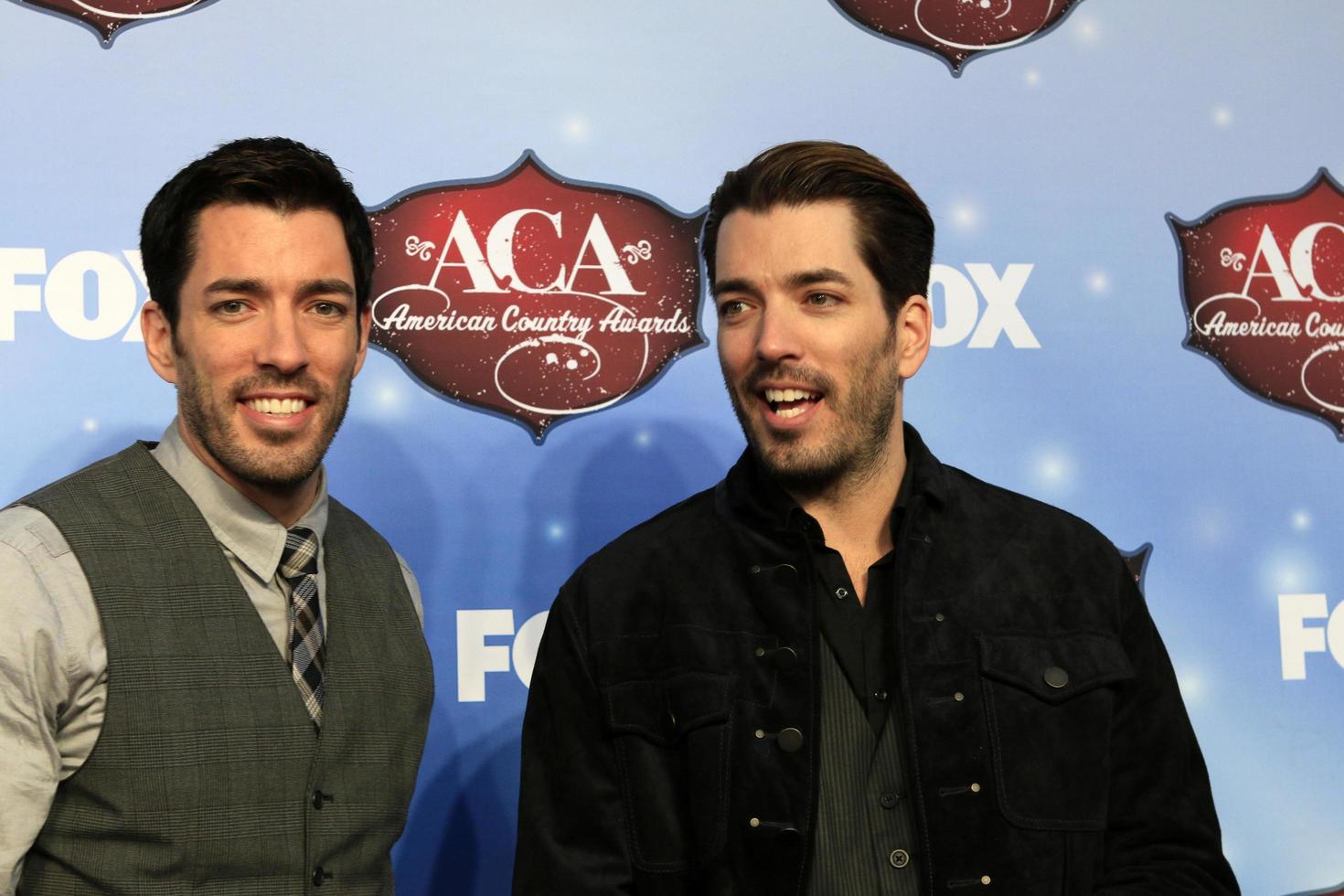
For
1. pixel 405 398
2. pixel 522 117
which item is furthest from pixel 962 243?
pixel 405 398

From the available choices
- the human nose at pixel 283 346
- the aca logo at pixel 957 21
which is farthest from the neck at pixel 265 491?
the aca logo at pixel 957 21

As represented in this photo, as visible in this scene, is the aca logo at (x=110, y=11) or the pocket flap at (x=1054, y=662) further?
the aca logo at (x=110, y=11)

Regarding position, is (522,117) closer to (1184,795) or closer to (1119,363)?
(1119,363)

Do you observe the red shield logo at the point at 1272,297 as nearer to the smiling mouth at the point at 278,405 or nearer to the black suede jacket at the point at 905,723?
the black suede jacket at the point at 905,723

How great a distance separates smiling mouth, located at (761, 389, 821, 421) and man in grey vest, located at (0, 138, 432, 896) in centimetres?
52

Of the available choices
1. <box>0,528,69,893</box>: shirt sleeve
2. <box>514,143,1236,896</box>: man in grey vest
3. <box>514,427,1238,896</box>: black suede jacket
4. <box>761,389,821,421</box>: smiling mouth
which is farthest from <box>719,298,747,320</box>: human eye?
<box>0,528,69,893</box>: shirt sleeve

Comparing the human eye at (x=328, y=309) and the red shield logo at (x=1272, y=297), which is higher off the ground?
the red shield logo at (x=1272, y=297)

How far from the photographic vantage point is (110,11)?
2178mm

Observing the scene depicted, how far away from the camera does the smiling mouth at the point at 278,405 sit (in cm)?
167

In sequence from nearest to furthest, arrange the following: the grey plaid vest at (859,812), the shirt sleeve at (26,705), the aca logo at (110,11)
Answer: the shirt sleeve at (26,705), the grey plaid vest at (859,812), the aca logo at (110,11)

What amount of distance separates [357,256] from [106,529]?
46 cm

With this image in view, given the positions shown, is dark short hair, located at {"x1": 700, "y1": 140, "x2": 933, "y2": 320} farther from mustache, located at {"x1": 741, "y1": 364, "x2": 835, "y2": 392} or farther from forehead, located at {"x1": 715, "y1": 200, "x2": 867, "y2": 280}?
mustache, located at {"x1": 741, "y1": 364, "x2": 835, "y2": 392}

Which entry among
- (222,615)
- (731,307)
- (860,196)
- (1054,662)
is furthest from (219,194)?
(1054,662)

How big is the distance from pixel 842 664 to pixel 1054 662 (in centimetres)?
25
